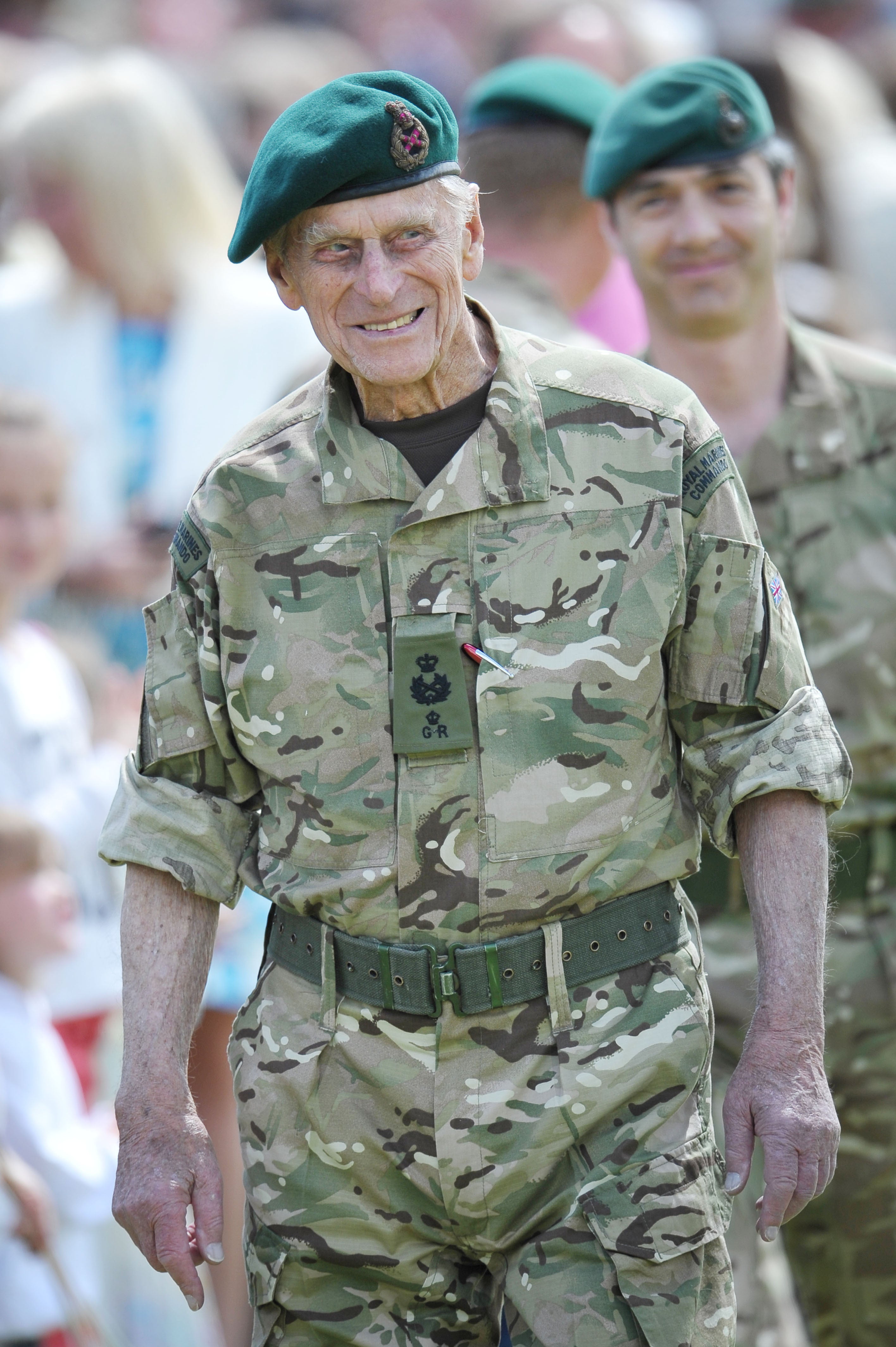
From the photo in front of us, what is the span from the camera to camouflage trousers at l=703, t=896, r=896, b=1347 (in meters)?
4.02

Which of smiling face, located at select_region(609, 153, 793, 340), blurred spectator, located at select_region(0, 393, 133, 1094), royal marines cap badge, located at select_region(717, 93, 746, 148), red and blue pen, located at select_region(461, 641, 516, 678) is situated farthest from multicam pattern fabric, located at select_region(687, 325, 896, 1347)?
blurred spectator, located at select_region(0, 393, 133, 1094)

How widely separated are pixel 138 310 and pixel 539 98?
5.71 feet

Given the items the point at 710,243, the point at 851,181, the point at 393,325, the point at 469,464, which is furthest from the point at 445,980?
the point at 851,181

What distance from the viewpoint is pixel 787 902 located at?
2859 mm

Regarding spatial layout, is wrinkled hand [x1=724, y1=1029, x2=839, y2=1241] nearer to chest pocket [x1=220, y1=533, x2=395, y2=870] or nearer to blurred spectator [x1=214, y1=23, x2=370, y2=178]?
chest pocket [x1=220, y1=533, x2=395, y2=870]

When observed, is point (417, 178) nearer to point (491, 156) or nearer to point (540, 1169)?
point (540, 1169)

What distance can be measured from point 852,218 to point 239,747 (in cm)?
559

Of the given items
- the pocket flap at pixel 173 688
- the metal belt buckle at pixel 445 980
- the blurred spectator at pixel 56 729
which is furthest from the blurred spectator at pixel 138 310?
the metal belt buckle at pixel 445 980

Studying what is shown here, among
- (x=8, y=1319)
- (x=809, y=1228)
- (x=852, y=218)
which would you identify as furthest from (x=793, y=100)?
(x=8, y=1319)

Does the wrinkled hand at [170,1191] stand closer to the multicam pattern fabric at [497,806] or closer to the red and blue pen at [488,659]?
the multicam pattern fabric at [497,806]

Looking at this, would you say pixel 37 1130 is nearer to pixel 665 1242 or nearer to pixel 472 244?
pixel 665 1242

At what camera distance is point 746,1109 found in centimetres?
278

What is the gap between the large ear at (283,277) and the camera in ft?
9.82

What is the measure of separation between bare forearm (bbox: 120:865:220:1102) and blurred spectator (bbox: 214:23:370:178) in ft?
18.0
